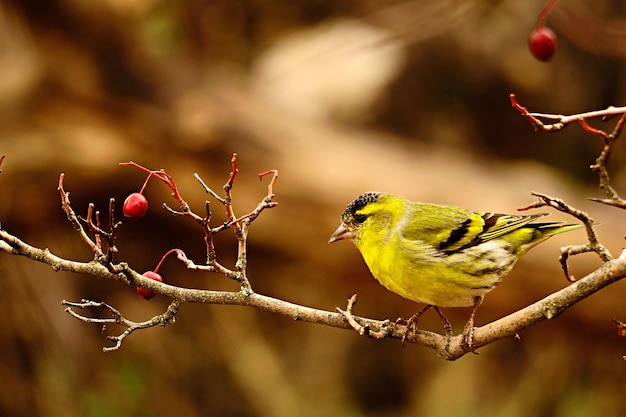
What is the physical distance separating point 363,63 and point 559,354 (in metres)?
3.03

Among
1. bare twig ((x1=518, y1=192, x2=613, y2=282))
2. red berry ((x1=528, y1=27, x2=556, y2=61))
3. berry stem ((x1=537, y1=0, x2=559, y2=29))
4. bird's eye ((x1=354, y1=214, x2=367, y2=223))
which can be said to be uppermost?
berry stem ((x1=537, y1=0, x2=559, y2=29))

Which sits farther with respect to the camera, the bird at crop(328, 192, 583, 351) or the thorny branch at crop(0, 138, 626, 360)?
the bird at crop(328, 192, 583, 351)

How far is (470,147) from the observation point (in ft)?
25.0

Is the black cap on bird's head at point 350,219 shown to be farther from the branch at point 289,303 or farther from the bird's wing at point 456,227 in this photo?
the branch at point 289,303

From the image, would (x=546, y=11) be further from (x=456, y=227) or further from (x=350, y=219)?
(x=350, y=219)

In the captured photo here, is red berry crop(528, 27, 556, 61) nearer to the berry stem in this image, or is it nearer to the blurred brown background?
the berry stem

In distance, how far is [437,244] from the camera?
10.9ft

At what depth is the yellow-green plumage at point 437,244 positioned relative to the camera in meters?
3.15

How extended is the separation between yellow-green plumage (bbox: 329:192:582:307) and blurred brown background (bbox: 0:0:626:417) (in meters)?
2.15

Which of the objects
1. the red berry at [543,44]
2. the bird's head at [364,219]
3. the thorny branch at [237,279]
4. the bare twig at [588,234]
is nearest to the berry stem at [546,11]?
the red berry at [543,44]

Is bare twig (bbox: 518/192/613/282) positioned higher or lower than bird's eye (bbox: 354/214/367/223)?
lower

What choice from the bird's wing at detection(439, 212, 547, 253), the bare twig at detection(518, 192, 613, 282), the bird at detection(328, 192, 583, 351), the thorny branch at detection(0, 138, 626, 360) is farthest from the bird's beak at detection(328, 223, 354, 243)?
the bare twig at detection(518, 192, 613, 282)

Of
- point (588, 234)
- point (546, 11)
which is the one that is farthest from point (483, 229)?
point (588, 234)

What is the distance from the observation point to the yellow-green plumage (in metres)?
3.15
